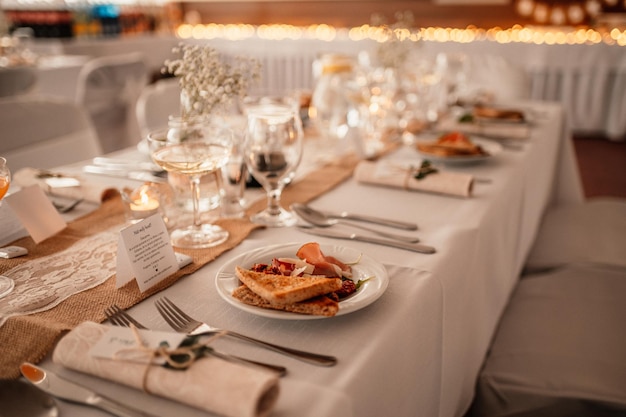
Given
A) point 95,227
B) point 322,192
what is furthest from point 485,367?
point 95,227

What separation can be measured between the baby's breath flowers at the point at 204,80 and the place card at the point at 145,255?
1.14ft

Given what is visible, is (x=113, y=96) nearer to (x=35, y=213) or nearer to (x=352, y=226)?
(x=35, y=213)

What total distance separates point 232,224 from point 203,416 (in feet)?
2.02

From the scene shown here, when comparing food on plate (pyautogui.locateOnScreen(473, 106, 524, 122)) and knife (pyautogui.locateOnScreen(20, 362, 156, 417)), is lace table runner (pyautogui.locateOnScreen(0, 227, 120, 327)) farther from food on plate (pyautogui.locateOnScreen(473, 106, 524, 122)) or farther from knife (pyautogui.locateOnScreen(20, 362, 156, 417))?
food on plate (pyautogui.locateOnScreen(473, 106, 524, 122))

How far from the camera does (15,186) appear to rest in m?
1.41

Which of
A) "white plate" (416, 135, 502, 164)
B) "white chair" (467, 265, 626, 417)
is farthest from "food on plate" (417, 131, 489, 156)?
"white chair" (467, 265, 626, 417)

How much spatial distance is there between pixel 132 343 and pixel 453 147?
1.19 m

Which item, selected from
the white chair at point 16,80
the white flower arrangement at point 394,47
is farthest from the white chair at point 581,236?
the white chair at point 16,80

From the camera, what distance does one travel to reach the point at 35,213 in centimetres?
110

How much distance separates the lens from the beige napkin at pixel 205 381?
22.1 inches

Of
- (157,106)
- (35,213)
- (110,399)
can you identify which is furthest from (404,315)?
(157,106)

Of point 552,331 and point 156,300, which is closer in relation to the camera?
point 156,300

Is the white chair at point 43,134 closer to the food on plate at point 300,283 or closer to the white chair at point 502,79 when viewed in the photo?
the food on plate at point 300,283

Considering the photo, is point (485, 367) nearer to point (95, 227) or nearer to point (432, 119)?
point (95, 227)
